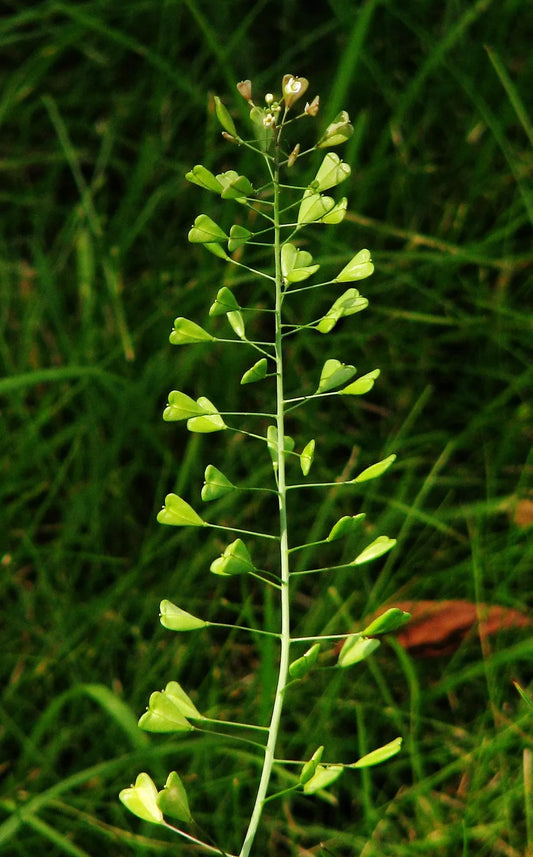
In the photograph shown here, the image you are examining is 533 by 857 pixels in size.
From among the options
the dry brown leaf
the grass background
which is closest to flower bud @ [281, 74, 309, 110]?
the grass background

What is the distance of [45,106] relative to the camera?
2.72m

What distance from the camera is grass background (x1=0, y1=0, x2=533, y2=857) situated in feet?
5.75

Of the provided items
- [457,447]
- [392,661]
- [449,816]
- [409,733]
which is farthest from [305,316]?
[449,816]

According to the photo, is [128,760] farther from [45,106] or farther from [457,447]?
[45,106]

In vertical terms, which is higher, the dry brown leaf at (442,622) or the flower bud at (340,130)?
the flower bud at (340,130)

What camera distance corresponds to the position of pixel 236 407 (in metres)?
2.25

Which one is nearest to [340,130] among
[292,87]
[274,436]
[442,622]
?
[292,87]

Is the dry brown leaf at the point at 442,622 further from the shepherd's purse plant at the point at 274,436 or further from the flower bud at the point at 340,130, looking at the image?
the flower bud at the point at 340,130

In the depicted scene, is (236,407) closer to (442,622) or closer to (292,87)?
(442,622)

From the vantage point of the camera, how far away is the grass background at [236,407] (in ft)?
5.75

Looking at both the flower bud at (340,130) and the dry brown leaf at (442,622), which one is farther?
the dry brown leaf at (442,622)

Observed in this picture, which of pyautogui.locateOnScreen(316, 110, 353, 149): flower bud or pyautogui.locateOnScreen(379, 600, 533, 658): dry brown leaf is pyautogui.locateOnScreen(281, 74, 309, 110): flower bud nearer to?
pyautogui.locateOnScreen(316, 110, 353, 149): flower bud

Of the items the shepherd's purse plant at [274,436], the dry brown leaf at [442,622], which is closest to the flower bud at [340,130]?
the shepherd's purse plant at [274,436]

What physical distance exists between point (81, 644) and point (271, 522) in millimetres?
483
